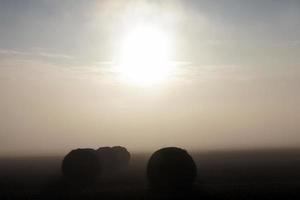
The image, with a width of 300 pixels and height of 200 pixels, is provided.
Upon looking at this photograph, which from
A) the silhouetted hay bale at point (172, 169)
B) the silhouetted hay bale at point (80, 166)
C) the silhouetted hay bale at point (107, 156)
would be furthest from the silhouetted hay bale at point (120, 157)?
the silhouetted hay bale at point (172, 169)

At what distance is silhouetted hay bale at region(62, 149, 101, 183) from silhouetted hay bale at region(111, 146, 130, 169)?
681 inches

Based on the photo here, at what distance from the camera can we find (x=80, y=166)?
4547cm

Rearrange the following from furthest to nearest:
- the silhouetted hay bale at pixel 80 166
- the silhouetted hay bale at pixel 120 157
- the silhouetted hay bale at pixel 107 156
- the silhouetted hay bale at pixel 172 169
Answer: the silhouetted hay bale at pixel 120 157, the silhouetted hay bale at pixel 107 156, the silhouetted hay bale at pixel 80 166, the silhouetted hay bale at pixel 172 169

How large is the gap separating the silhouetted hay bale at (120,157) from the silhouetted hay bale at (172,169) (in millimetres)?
25532

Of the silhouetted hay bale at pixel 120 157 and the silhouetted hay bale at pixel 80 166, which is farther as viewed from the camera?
the silhouetted hay bale at pixel 120 157

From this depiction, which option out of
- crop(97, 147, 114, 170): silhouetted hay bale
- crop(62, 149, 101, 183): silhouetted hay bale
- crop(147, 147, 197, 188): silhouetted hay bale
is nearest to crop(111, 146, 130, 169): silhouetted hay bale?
crop(97, 147, 114, 170): silhouetted hay bale

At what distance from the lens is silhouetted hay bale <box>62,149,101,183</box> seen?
45000 mm

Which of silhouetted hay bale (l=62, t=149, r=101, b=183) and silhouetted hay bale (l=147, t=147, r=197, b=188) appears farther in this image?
silhouetted hay bale (l=62, t=149, r=101, b=183)

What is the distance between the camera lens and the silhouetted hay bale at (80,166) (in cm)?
4500

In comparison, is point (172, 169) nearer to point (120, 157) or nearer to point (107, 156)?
point (107, 156)

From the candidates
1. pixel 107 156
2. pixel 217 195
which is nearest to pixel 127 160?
pixel 107 156

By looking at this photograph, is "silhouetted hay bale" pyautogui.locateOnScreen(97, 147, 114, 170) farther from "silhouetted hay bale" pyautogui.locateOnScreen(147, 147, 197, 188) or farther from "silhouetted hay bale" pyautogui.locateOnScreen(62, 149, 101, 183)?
"silhouetted hay bale" pyautogui.locateOnScreen(147, 147, 197, 188)

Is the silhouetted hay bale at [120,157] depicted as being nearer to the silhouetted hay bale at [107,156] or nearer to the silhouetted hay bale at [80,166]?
the silhouetted hay bale at [107,156]

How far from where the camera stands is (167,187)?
37.3m
